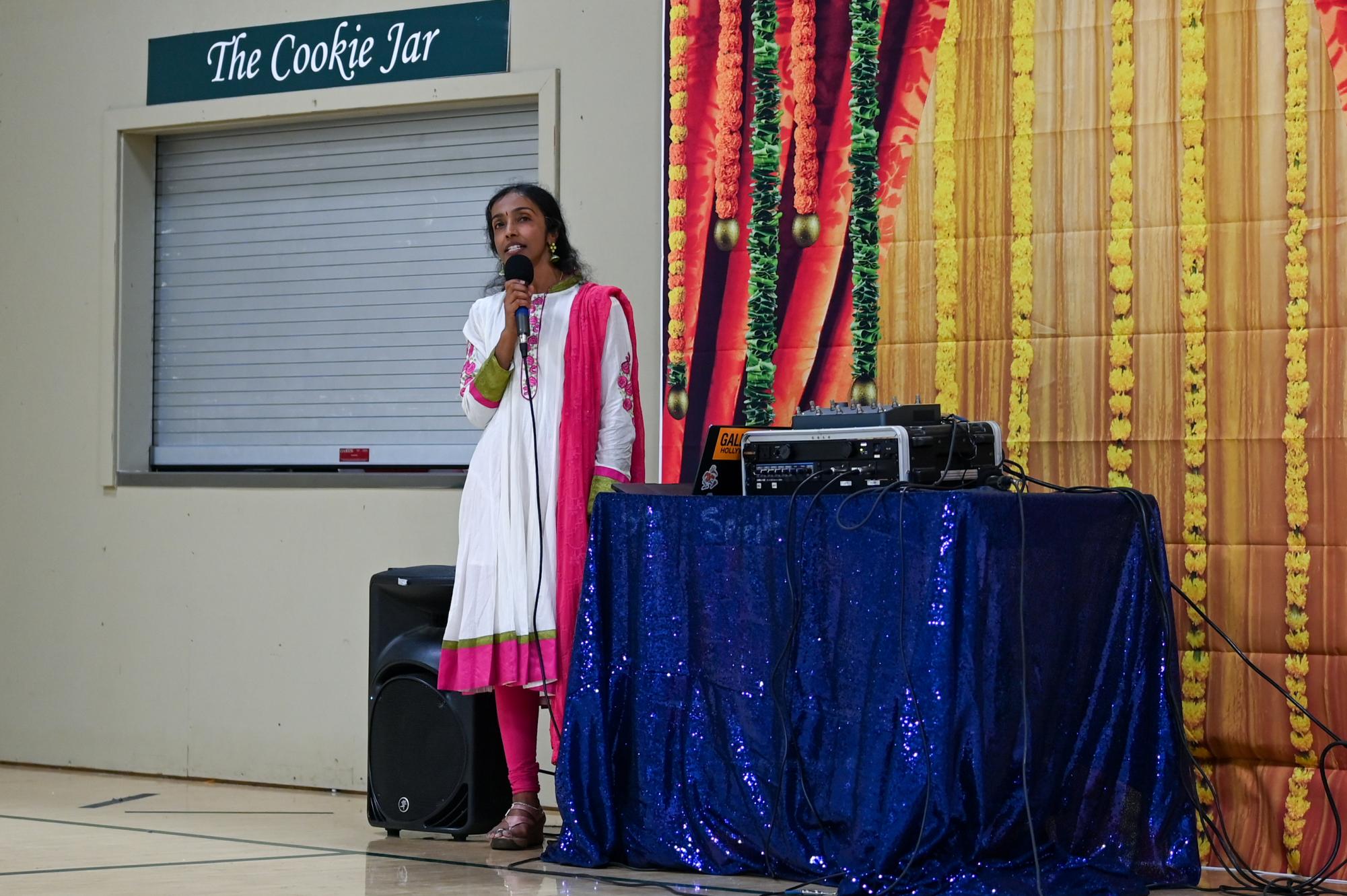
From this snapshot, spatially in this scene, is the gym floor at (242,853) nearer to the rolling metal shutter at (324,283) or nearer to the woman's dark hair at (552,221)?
the rolling metal shutter at (324,283)

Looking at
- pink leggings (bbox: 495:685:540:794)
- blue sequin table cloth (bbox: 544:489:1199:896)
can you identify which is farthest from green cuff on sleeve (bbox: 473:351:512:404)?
pink leggings (bbox: 495:685:540:794)

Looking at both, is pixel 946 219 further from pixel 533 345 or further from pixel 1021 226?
pixel 533 345

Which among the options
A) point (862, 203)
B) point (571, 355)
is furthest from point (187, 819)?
point (862, 203)

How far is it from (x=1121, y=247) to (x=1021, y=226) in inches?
10.0

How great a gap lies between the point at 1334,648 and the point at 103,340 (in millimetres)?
3869

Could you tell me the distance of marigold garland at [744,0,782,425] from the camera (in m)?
4.20

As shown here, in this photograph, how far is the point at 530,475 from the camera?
3643 mm

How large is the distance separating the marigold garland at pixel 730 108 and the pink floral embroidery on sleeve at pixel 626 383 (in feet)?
2.40

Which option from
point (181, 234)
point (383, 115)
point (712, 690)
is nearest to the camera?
point (712, 690)

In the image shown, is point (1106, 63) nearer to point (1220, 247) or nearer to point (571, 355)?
point (1220, 247)

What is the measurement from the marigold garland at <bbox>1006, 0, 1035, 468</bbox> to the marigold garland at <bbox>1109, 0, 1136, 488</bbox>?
0.65 feet

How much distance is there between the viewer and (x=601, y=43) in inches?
179

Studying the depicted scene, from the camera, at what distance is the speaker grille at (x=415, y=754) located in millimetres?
3744

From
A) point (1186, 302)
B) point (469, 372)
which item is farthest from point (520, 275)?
point (1186, 302)
